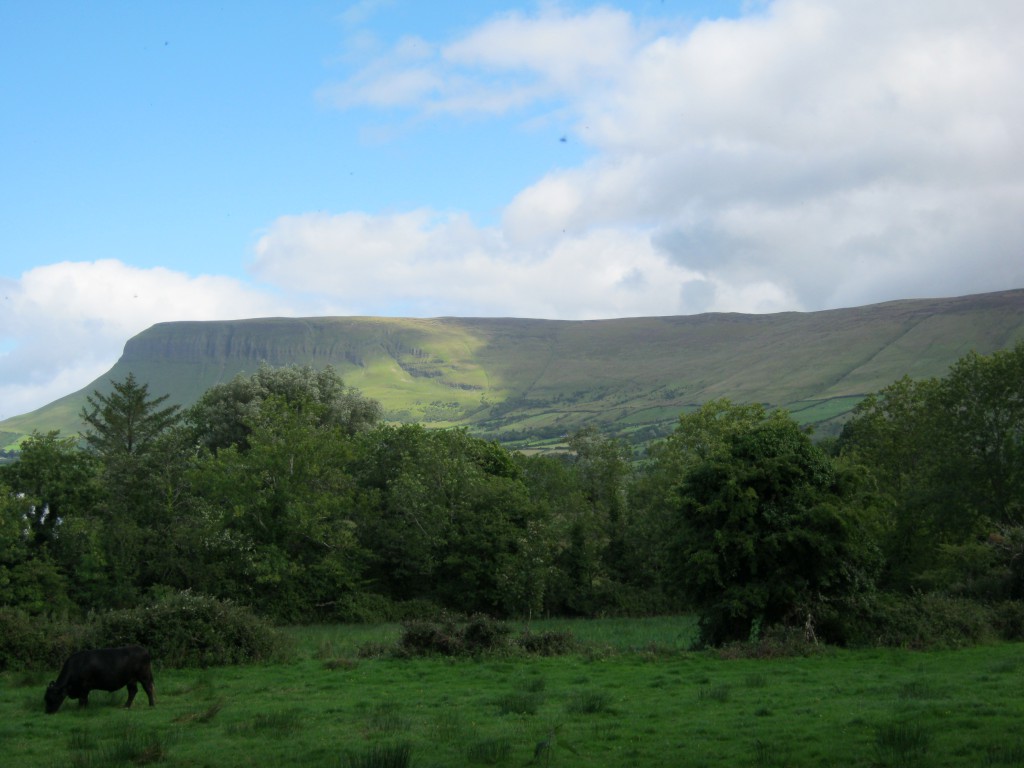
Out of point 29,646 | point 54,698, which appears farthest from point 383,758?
point 29,646

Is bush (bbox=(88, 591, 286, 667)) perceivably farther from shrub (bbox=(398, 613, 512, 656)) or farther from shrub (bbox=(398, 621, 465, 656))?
shrub (bbox=(398, 613, 512, 656))

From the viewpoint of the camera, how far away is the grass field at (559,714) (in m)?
12.1

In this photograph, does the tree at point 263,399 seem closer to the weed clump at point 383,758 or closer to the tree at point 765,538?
the tree at point 765,538

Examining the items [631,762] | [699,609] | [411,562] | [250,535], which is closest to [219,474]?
[250,535]

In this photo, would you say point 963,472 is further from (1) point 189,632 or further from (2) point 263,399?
(2) point 263,399

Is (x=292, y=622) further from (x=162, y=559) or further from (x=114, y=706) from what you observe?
(x=114, y=706)

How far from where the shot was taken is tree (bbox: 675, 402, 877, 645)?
85.6 ft

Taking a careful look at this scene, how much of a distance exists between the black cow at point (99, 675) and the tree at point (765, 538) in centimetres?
1622

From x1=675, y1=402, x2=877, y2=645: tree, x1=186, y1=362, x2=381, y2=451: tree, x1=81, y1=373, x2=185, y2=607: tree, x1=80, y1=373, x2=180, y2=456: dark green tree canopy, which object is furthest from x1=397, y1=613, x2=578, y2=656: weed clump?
x1=186, y1=362, x2=381, y2=451: tree

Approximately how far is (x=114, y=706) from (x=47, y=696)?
1352 mm

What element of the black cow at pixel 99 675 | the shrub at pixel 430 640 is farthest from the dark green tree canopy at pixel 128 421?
the black cow at pixel 99 675

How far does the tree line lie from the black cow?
9.57 metres

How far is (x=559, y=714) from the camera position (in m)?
16.0

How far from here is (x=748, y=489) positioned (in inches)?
1057
